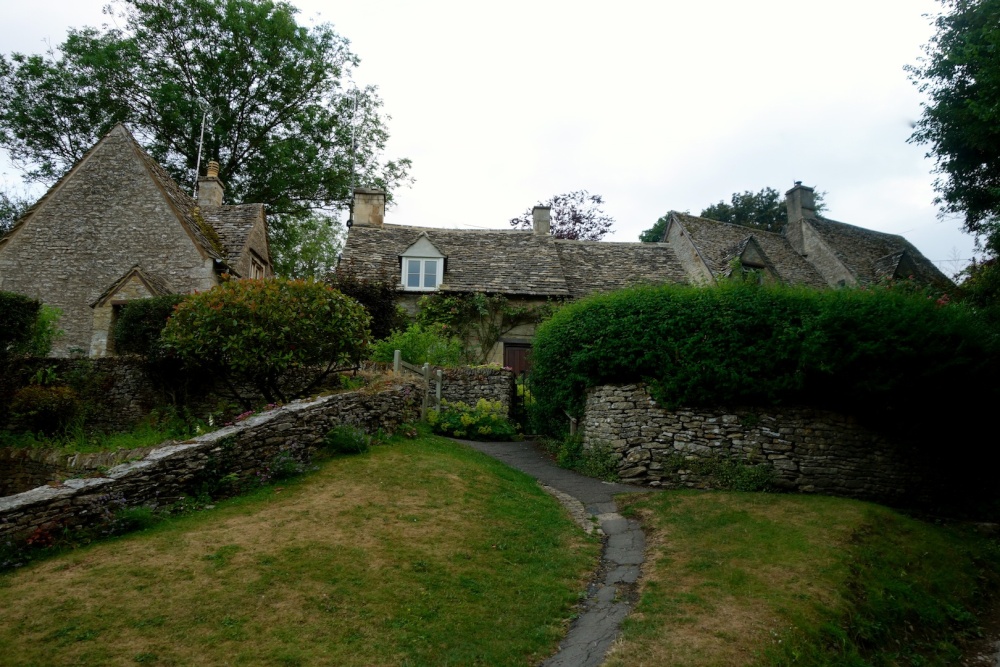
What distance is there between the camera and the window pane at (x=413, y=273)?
2648cm

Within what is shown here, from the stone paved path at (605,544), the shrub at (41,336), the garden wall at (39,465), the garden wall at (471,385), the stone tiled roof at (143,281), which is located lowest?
the stone paved path at (605,544)

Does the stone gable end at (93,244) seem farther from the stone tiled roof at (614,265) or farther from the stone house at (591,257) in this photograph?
the stone tiled roof at (614,265)

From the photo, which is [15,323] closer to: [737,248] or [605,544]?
[605,544]

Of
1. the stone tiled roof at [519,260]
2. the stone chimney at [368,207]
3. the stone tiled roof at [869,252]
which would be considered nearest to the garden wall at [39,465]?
the stone tiled roof at [519,260]

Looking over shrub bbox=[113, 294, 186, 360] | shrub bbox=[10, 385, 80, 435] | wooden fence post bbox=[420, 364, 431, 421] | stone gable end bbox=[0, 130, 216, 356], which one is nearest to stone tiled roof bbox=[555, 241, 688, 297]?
wooden fence post bbox=[420, 364, 431, 421]

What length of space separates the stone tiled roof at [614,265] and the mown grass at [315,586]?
59.0ft

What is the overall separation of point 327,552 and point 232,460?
125 inches

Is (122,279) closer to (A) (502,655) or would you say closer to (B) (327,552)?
(B) (327,552)

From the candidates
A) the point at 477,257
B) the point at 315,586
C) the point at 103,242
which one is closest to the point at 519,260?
the point at 477,257

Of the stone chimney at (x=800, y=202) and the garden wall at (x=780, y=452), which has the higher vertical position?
the stone chimney at (x=800, y=202)

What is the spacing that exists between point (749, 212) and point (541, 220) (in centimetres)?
2766

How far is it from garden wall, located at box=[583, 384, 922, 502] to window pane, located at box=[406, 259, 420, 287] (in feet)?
48.5

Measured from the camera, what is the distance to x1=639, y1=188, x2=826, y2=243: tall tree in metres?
50.0

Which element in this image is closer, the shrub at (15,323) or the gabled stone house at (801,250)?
the shrub at (15,323)
